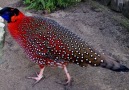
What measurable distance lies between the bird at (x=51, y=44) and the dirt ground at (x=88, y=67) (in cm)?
41

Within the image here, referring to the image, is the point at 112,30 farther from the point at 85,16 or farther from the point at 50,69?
the point at 50,69

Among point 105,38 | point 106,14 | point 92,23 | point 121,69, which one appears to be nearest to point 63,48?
point 121,69

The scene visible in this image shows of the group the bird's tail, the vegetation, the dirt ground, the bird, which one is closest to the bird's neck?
the bird

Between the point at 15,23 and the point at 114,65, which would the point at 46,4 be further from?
the point at 114,65

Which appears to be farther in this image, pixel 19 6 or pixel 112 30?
pixel 19 6

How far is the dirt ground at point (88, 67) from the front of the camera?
3.71 m

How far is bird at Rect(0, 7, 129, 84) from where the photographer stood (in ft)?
10.8

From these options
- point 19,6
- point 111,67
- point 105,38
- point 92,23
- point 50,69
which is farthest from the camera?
point 19,6

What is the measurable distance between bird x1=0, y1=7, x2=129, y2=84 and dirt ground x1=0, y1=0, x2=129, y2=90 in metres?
0.41

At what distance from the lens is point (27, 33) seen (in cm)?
344

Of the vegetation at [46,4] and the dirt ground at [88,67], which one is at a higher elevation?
the vegetation at [46,4]

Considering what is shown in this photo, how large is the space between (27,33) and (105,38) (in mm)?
1610

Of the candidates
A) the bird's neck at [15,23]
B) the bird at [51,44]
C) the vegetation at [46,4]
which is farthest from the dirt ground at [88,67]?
the bird's neck at [15,23]

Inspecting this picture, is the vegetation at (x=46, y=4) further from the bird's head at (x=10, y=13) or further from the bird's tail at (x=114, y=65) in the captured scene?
the bird's tail at (x=114, y=65)
